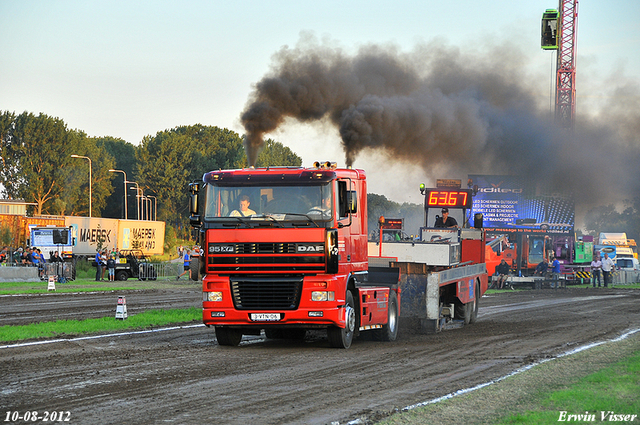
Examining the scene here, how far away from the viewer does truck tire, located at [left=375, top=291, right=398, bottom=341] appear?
51.2 feet

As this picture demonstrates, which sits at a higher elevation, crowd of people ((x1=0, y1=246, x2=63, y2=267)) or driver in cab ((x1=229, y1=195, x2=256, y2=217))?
driver in cab ((x1=229, y1=195, x2=256, y2=217))

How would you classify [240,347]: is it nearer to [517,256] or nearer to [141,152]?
[517,256]

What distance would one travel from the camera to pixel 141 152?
9694cm

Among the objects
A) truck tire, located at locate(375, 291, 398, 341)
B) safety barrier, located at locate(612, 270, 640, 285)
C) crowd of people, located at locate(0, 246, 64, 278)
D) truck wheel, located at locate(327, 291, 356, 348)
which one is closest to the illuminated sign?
truck tire, located at locate(375, 291, 398, 341)

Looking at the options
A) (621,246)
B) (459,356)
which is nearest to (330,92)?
(459,356)

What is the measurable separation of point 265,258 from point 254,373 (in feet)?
9.26

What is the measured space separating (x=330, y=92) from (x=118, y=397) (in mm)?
17416

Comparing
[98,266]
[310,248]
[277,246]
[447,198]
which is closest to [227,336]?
[277,246]

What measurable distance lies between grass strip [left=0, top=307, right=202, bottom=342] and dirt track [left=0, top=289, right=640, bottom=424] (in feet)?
4.07

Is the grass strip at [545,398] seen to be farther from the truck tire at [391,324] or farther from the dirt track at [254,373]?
the truck tire at [391,324]

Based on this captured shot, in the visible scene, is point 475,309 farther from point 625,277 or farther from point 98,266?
point 625,277

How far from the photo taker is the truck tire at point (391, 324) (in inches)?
615

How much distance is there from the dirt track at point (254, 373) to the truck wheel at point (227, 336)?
0.27m

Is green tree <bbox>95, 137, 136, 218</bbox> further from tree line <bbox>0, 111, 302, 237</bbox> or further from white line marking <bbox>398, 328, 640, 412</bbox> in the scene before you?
white line marking <bbox>398, 328, 640, 412</bbox>
